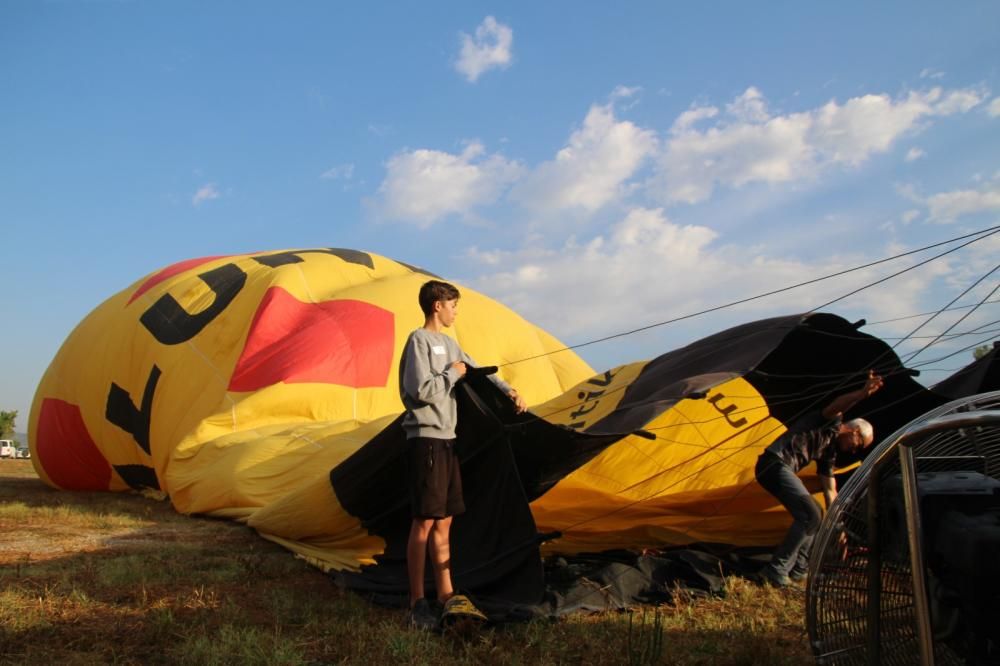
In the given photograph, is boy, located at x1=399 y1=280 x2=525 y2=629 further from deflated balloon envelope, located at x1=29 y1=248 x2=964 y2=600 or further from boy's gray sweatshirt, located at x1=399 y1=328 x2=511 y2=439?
deflated balloon envelope, located at x1=29 y1=248 x2=964 y2=600

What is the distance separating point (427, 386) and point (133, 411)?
567cm

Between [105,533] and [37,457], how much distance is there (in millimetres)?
4089

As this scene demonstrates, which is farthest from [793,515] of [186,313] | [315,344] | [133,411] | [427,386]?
[133,411]

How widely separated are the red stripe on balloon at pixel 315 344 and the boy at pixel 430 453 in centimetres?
414

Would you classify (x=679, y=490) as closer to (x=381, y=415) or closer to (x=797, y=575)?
(x=797, y=575)

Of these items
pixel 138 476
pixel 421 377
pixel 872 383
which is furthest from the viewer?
pixel 138 476

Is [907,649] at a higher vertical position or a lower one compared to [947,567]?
lower

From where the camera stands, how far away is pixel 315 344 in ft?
23.5

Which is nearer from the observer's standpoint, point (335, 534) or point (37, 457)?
point (335, 534)

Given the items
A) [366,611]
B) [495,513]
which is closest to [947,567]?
[495,513]

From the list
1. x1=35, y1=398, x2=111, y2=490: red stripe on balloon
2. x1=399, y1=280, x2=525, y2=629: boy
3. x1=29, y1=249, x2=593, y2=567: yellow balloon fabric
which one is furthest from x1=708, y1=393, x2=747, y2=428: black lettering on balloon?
x1=35, y1=398, x2=111, y2=490: red stripe on balloon

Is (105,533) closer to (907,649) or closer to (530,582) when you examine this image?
(530,582)

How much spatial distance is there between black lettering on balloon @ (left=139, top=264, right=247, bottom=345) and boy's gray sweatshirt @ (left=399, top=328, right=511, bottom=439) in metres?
→ 5.17

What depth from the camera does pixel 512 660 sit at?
2.48 metres
